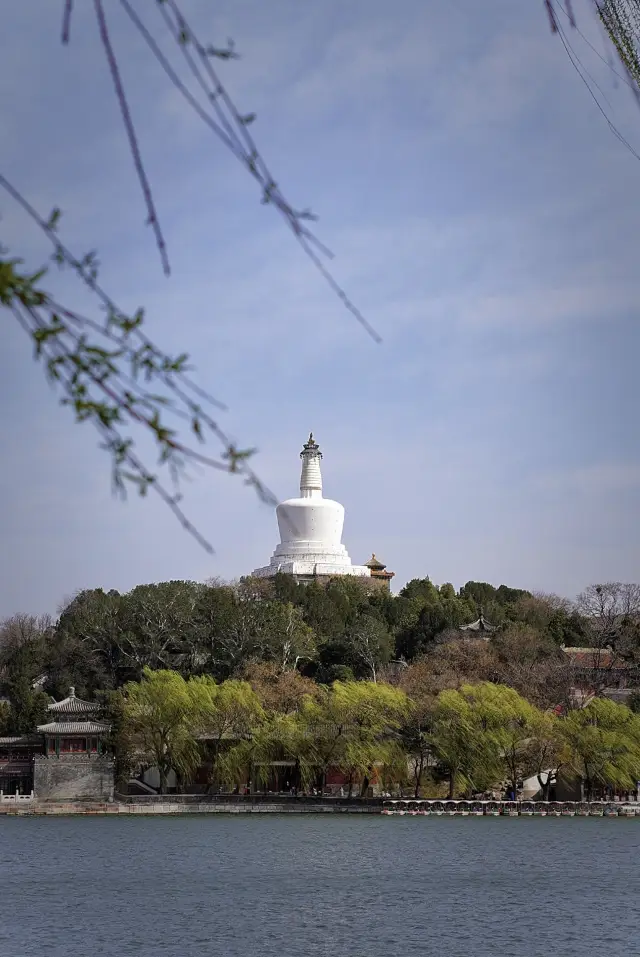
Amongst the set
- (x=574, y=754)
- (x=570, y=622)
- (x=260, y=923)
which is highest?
(x=570, y=622)

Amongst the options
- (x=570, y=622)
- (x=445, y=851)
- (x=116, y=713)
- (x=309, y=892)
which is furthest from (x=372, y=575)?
(x=309, y=892)

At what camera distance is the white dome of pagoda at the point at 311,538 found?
76812mm

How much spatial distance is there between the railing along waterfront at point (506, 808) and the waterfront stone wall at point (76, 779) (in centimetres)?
1126

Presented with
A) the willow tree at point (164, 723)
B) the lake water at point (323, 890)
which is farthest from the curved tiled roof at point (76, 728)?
the lake water at point (323, 890)

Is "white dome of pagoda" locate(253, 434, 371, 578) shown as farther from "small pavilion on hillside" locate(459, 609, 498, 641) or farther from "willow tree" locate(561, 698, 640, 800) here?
"willow tree" locate(561, 698, 640, 800)

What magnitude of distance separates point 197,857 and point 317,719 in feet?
48.6

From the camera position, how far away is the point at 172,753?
1956 inches

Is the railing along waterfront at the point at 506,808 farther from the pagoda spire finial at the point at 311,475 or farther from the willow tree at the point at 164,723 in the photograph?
the pagoda spire finial at the point at 311,475

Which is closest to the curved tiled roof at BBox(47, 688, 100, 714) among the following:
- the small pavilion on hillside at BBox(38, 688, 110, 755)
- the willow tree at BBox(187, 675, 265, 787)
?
the small pavilion on hillside at BBox(38, 688, 110, 755)

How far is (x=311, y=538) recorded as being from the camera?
7906cm

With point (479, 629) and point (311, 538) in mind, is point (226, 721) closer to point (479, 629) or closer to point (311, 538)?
point (479, 629)

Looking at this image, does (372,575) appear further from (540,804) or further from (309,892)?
(309,892)

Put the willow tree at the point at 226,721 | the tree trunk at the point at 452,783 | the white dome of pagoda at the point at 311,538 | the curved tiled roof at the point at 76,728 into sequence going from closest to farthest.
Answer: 1. the tree trunk at the point at 452,783
2. the willow tree at the point at 226,721
3. the curved tiled roof at the point at 76,728
4. the white dome of pagoda at the point at 311,538

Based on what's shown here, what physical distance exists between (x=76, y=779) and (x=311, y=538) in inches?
1167
